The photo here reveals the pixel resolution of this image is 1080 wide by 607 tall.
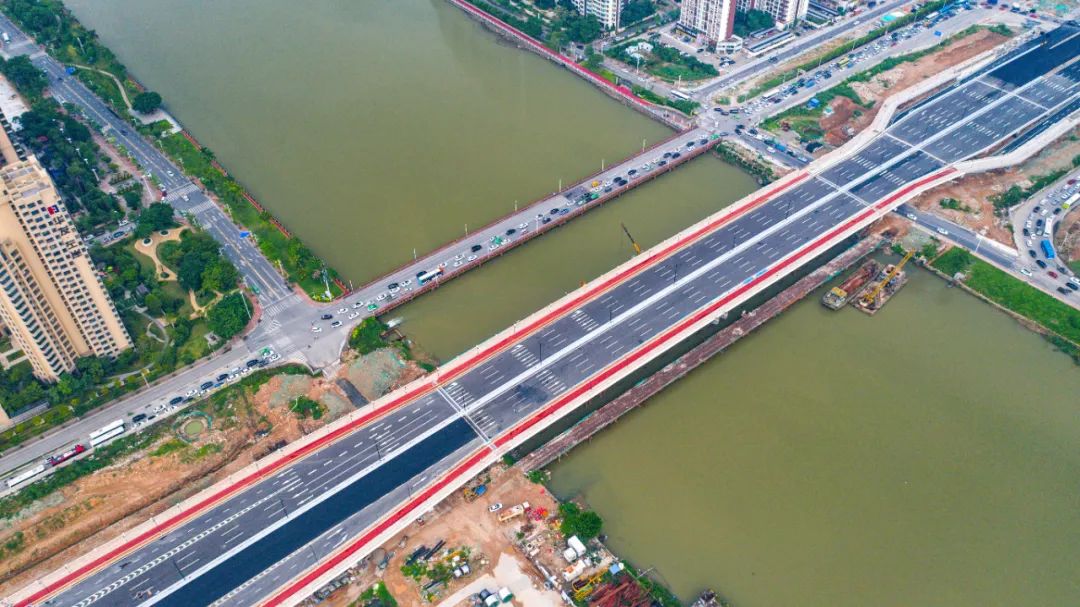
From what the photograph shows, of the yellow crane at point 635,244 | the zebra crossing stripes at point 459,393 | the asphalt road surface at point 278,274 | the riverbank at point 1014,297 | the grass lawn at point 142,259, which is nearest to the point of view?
the zebra crossing stripes at point 459,393

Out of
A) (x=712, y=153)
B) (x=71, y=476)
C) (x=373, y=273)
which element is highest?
(x=712, y=153)

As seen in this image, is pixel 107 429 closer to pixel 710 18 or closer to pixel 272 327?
pixel 272 327

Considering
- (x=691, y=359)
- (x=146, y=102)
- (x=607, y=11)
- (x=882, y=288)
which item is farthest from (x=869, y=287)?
(x=146, y=102)

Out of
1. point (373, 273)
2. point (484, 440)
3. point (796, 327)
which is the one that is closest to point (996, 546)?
point (796, 327)

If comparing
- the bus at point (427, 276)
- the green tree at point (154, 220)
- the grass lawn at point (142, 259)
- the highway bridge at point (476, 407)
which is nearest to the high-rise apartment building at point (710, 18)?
the highway bridge at point (476, 407)

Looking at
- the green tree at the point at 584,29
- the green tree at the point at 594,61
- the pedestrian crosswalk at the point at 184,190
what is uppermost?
the green tree at the point at 584,29

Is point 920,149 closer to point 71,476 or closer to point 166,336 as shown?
point 166,336

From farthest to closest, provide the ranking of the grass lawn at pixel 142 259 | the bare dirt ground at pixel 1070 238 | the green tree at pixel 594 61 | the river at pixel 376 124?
the green tree at pixel 594 61
the river at pixel 376 124
the bare dirt ground at pixel 1070 238
the grass lawn at pixel 142 259

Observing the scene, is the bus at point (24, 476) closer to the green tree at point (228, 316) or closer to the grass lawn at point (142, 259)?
the green tree at point (228, 316)
